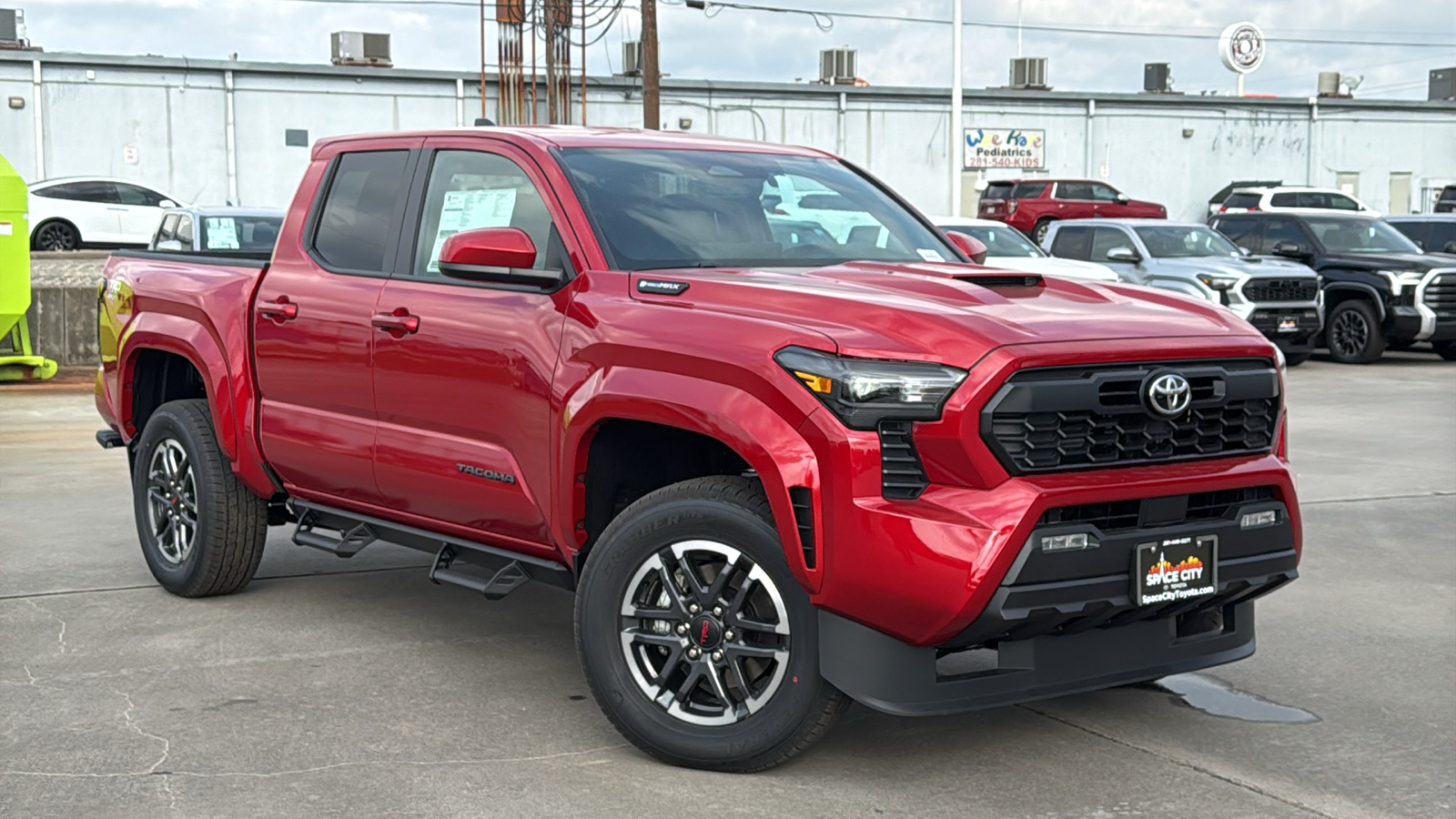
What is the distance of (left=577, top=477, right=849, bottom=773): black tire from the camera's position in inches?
172

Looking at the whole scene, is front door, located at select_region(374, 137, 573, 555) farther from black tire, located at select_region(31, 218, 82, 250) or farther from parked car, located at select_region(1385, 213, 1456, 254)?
black tire, located at select_region(31, 218, 82, 250)

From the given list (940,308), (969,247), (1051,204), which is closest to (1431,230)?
(1051,204)

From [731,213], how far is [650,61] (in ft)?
75.5

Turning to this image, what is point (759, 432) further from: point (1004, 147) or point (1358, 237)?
point (1004, 147)

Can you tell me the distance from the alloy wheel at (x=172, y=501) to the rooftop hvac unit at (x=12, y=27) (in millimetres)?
33079

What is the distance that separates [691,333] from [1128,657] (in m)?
1.51

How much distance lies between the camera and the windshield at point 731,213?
524cm

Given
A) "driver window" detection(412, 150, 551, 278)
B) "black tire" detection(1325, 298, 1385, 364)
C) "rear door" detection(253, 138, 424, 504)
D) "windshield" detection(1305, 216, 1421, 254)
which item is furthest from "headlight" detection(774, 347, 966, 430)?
"windshield" detection(1305, 216, 1421, 254)

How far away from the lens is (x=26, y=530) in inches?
334

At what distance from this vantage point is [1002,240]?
19703 millimetres

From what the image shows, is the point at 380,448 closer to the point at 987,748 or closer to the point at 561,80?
the point at 987,748

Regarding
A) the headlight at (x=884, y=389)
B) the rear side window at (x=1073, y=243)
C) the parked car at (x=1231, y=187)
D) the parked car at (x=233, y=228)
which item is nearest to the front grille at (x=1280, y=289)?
the rear side window at (x=1073, y=243)

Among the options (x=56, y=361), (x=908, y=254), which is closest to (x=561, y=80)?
(x=56, y=361)

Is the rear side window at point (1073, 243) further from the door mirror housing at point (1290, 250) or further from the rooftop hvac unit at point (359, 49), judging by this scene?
the rooftop hvac unit at point (359, 49)
